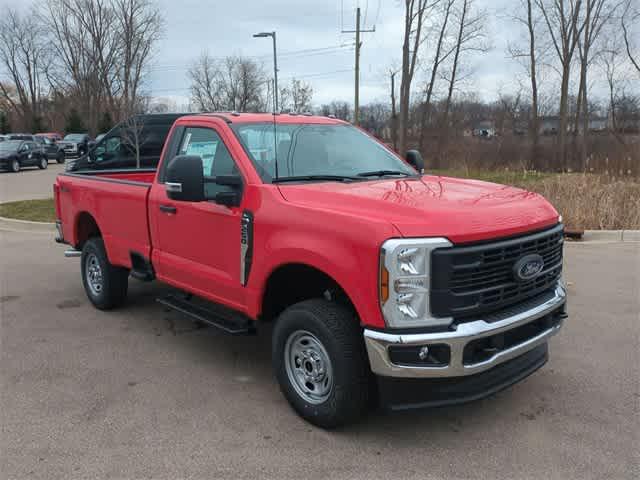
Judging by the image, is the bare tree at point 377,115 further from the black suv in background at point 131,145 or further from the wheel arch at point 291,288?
the wheel arch at point 291,288

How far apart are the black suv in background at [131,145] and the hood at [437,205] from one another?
1023 centimetres

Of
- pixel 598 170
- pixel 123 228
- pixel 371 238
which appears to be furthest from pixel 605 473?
pixel 598 170

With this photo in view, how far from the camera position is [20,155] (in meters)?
28.2

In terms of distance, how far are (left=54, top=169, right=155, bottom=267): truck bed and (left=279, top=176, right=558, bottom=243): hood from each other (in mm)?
1983

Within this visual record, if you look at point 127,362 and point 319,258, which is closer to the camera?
point 319,258

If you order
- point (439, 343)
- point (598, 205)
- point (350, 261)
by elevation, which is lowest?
point (439, 343)

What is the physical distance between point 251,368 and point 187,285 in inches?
34.5

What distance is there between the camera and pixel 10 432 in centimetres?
362

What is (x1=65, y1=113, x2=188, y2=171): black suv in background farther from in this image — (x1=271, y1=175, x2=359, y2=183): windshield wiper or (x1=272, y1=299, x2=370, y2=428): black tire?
(x1=272, y1=299, x2=370, y2=428): black tire

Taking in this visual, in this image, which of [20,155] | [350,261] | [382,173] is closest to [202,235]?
[382,173]

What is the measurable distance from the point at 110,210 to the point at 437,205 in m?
3.67

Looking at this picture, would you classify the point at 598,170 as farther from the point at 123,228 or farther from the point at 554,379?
the point at 123,228

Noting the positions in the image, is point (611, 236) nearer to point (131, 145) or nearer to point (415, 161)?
point (415, 161)

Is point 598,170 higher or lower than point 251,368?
higher
